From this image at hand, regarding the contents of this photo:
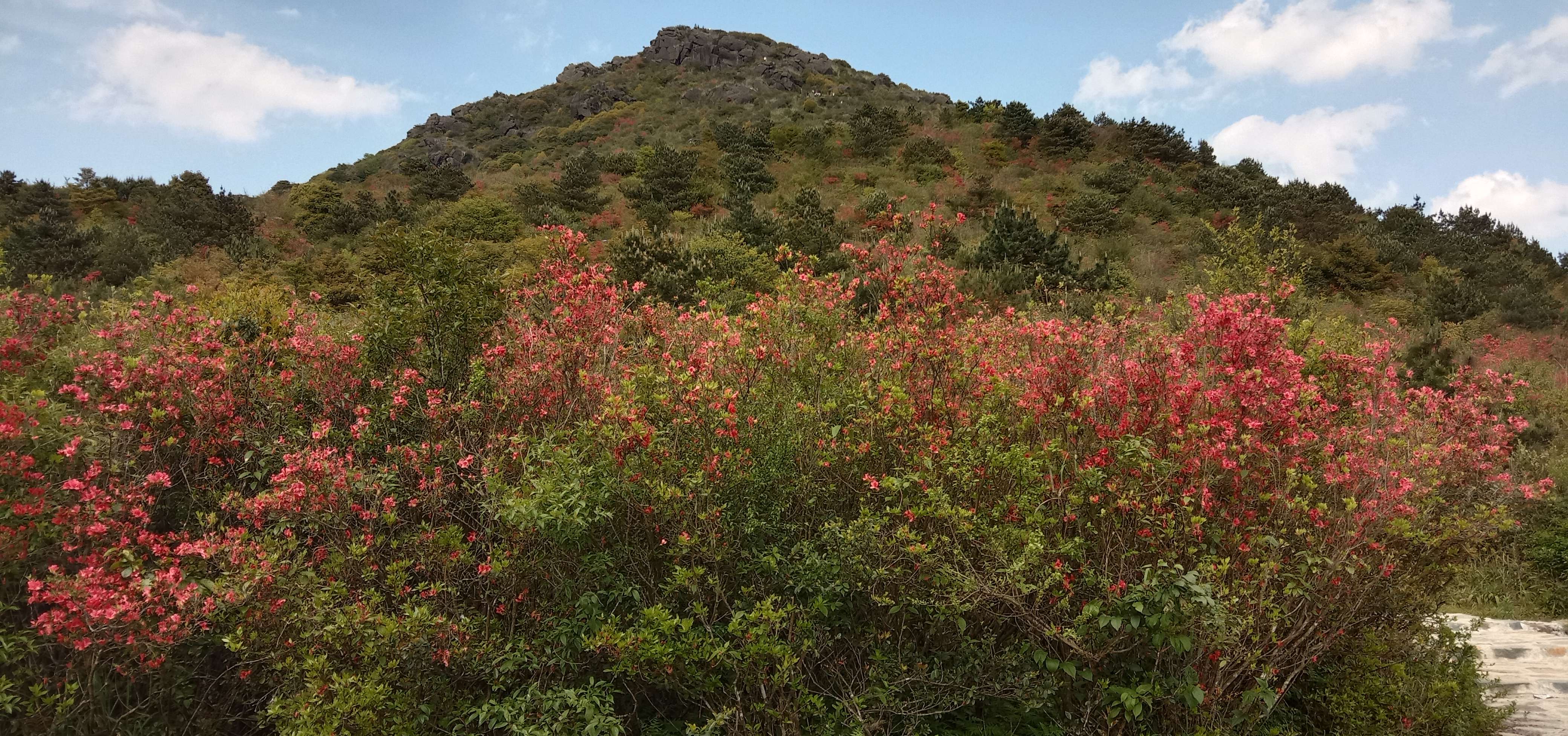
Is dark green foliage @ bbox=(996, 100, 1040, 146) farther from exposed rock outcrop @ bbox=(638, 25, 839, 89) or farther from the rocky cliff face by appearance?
exposed rock outcrop @ bbox=(638, 25, 839, 89)

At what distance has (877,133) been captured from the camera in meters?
36.1

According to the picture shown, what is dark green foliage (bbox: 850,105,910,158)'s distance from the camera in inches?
1384

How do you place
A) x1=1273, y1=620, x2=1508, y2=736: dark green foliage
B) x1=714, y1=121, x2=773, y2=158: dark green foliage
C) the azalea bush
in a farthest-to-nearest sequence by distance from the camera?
x1=714, y1=121, x2=773, y2=158: dark green foliage → x1=1273, y1=620, x2=1508, y2=736: dark green foliage → the azalea bush

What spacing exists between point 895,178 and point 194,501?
29049 millimetres

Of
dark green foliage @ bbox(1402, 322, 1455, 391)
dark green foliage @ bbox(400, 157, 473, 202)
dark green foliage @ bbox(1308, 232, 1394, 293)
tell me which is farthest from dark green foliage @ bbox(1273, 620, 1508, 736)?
dark green foliage @ bbox(400, 157, 473, 202)

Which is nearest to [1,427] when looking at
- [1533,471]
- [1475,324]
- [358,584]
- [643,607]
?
[358,584]

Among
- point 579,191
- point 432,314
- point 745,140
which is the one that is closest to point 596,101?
point 745,140

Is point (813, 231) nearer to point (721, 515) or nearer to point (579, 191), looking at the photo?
point (579, 191)

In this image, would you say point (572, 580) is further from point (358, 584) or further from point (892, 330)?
point (892, 330)

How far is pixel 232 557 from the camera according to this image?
4.07m

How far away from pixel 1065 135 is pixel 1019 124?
94.1 inches

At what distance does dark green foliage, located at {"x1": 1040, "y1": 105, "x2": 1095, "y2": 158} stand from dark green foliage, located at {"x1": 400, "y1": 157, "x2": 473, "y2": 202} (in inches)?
1062

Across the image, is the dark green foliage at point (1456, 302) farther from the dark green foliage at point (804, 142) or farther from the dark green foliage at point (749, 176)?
the dark green foliage at point (804, 142)

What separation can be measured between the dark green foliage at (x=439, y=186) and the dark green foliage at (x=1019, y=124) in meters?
25.8
